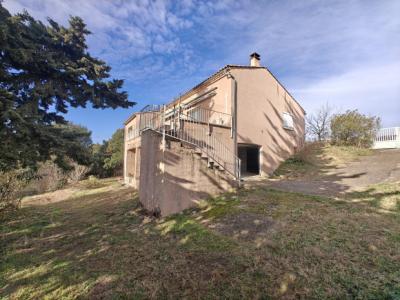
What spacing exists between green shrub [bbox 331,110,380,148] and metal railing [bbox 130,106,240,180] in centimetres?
1332

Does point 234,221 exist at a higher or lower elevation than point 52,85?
lower

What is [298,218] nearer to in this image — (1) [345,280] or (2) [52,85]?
(1) [345,280]

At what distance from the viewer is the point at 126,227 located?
8.36m

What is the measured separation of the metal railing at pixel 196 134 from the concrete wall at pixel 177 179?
36 centimetres

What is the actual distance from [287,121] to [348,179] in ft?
20.9

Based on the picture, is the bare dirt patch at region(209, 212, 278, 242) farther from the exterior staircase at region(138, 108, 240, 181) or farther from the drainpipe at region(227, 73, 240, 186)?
the drainpipe at region(227, 73, 240, 186)

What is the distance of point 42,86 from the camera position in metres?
9.68

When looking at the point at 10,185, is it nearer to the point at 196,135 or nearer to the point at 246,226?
the point at 196,135

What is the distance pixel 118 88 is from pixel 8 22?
5113 millimetres

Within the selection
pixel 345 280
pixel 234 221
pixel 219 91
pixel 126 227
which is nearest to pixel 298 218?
pixel 234 221

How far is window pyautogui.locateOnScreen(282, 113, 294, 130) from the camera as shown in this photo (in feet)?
52.9

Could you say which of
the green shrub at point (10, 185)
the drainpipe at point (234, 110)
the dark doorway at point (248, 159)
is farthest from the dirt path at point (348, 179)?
the green shrub at point (10, 185)

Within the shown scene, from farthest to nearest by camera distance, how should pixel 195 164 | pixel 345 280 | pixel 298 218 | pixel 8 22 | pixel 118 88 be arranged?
pixel 118 88, pixel 195 164, pixel 8 22, pixel 298 218, pixel 345 280

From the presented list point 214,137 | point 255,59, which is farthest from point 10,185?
point 255,59
